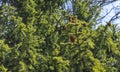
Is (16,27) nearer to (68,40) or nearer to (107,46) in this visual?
(68,40)

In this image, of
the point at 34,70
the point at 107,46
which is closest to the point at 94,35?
the point at 107,46

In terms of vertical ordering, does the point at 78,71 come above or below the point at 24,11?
below

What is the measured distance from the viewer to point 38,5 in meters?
13.8

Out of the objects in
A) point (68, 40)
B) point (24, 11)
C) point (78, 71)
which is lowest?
point (78, 71)

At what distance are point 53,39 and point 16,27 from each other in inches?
54.6

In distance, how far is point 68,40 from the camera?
12.6 m

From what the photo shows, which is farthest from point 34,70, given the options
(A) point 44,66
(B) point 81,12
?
(B) point 81,12

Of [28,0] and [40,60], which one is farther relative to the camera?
[28,0]

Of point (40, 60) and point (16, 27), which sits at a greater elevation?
point (16, 27)

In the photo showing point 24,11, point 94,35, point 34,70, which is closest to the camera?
point 34,70

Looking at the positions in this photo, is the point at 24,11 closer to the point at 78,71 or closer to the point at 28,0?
the point at 28,0

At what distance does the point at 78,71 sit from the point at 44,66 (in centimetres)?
110

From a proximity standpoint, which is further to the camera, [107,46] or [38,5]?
[38,5]

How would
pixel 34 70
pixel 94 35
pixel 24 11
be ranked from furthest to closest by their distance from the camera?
pixel 24 11, pixel 94 35, pixel 34 70
